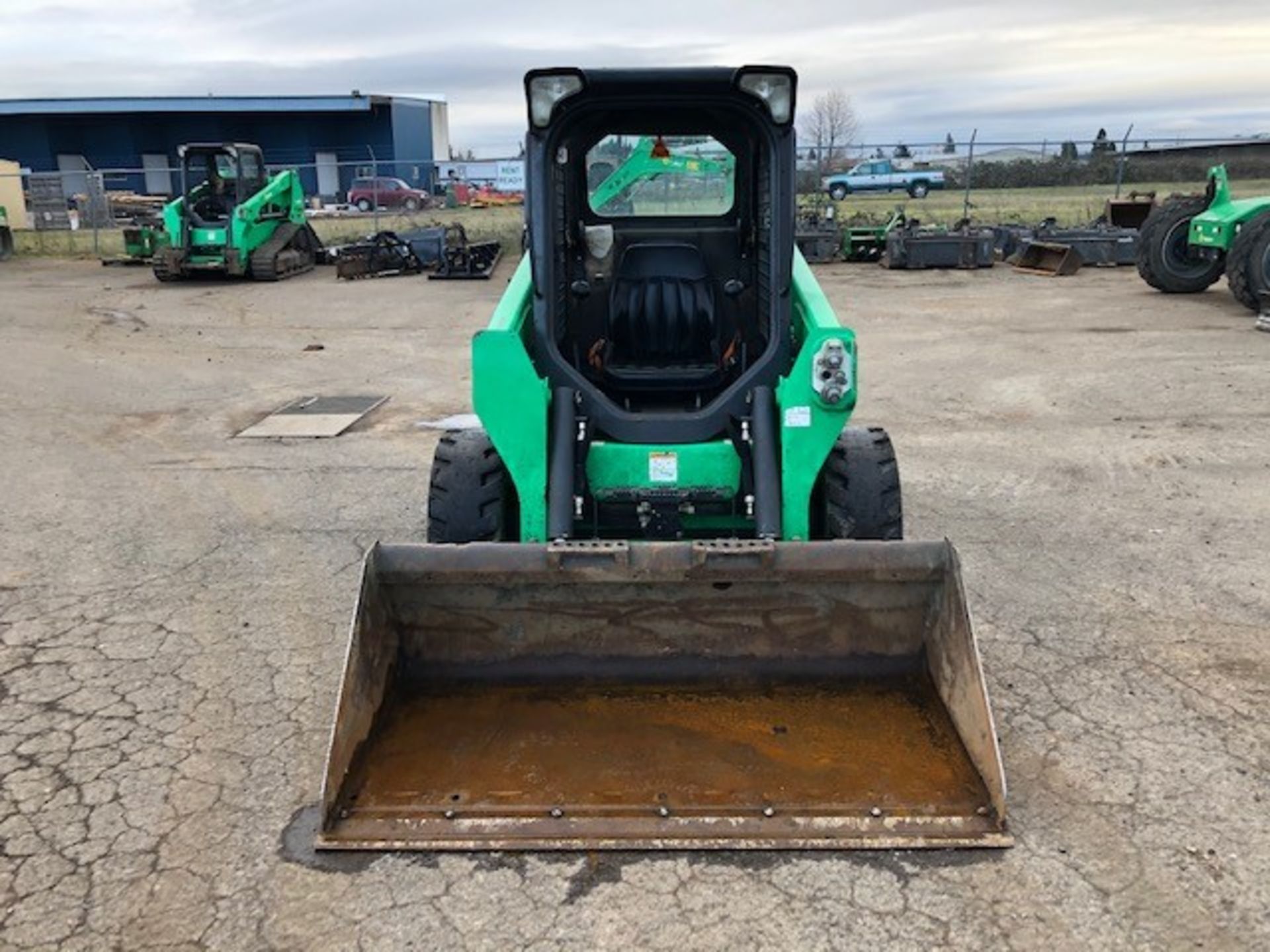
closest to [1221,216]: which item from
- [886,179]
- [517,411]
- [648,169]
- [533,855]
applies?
[648,169]

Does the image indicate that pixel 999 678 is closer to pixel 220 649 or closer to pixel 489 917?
pixel 489 917

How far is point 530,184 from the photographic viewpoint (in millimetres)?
4887

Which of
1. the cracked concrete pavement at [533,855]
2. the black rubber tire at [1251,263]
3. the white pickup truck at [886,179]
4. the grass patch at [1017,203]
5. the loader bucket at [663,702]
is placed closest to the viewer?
the cracked concrete pavement at [533,855]

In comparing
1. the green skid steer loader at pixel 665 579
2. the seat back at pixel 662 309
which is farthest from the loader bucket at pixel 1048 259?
the green skid steer loader at pixel 665 579

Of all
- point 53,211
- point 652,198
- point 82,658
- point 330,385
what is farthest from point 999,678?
point 53,211

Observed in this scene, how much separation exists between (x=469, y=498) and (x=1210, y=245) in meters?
13.9

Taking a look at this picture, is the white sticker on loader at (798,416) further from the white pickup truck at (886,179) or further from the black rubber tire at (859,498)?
the white pickup truck at (886,179)

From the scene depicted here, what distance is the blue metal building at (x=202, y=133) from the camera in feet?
156

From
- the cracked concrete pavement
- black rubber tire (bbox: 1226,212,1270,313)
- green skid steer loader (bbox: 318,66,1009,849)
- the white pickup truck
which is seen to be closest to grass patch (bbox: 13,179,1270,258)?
the white pickup truck

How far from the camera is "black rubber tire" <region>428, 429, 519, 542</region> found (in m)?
4.77

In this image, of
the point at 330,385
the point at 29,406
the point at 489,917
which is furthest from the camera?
the point at 330,385

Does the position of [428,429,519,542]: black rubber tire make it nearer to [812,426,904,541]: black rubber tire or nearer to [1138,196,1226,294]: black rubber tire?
[812,426,904,541]: black rubber tire

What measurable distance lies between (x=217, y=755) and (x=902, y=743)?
96.7 inches

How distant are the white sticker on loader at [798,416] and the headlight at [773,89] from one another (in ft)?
4.10
